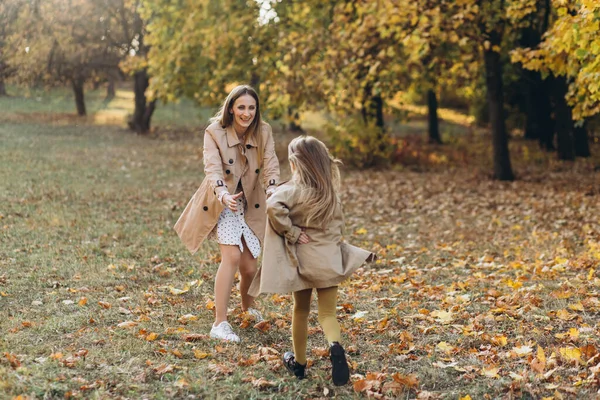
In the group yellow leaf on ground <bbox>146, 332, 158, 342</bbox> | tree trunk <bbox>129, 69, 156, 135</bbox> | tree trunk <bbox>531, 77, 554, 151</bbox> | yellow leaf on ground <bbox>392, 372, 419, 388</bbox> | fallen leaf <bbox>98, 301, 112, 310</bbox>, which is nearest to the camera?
yellow leaf on ground <bbox>392, 372, 419, 388</bbox>

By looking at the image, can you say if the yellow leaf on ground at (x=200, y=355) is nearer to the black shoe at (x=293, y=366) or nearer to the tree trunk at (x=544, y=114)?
the black shoe at (x=293, y=366)

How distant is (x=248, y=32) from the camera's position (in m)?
17.5

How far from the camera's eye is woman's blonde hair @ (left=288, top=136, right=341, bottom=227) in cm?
413

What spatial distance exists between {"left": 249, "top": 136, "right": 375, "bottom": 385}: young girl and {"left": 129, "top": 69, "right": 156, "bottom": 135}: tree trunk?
26573mm

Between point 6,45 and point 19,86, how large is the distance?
1.65 metres

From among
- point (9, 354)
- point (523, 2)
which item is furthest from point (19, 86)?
point (9, 354)

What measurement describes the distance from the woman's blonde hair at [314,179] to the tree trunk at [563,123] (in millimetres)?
14728

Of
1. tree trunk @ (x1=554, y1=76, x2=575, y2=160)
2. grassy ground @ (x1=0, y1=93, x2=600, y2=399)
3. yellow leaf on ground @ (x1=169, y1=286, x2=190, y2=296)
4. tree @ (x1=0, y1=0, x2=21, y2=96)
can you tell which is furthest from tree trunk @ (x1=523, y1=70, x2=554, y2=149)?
tree @ (x1=0, y1=0, x2=21, y2=96)

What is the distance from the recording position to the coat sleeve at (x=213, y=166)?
197 inches

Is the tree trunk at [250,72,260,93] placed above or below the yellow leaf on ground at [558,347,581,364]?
above

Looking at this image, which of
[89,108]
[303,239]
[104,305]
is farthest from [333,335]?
[89,108]

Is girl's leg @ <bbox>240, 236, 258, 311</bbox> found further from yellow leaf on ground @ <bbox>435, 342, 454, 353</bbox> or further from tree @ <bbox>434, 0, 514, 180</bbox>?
tree @ <bbox>434, 0, 514, 180</bbox>

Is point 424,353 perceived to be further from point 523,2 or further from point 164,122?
point 164,122

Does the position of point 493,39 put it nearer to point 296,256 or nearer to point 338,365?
point 296,256
